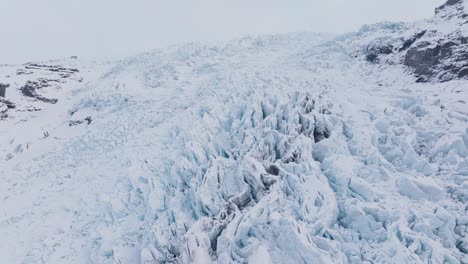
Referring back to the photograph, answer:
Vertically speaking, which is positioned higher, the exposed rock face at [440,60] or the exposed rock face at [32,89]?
the exposed rock face at [440,60]

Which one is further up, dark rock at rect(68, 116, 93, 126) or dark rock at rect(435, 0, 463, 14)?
dark rock at rect(435, 0, 463, 14)

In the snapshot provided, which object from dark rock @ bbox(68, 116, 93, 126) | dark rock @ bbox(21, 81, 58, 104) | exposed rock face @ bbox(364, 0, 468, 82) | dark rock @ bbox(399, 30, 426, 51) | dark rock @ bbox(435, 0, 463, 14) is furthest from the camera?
dark rock @ bbox(21, 81, 58, 104)

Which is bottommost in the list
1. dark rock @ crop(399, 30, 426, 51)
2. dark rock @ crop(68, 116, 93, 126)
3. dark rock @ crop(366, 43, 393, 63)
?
dark rock @ crop(68, 116, 93, 126)

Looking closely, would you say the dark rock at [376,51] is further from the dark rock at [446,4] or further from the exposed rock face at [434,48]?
the dark rock at [446,4]

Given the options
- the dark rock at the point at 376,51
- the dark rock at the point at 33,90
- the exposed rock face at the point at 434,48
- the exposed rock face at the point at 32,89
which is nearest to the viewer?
the exposed rock face at the point at 434,48

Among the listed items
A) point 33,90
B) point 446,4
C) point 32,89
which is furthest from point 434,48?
point 32,89

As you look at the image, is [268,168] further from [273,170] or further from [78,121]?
[78,121]

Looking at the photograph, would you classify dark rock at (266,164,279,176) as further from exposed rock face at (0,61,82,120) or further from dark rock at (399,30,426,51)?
exposed rock face at (0,61,82,120)

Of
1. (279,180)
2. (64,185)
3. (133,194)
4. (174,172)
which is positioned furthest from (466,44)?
(64,185)

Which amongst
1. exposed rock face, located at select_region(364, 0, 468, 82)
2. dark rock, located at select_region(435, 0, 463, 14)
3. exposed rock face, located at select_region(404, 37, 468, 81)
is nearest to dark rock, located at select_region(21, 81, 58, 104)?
exposed rock face, located at select_region(364, 0, 468, 82)

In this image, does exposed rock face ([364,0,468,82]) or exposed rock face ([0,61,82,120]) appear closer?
exposed rock face ([364,0,468,82])

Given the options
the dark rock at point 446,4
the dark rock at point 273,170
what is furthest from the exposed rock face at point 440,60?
the dark rock at point 273,170
